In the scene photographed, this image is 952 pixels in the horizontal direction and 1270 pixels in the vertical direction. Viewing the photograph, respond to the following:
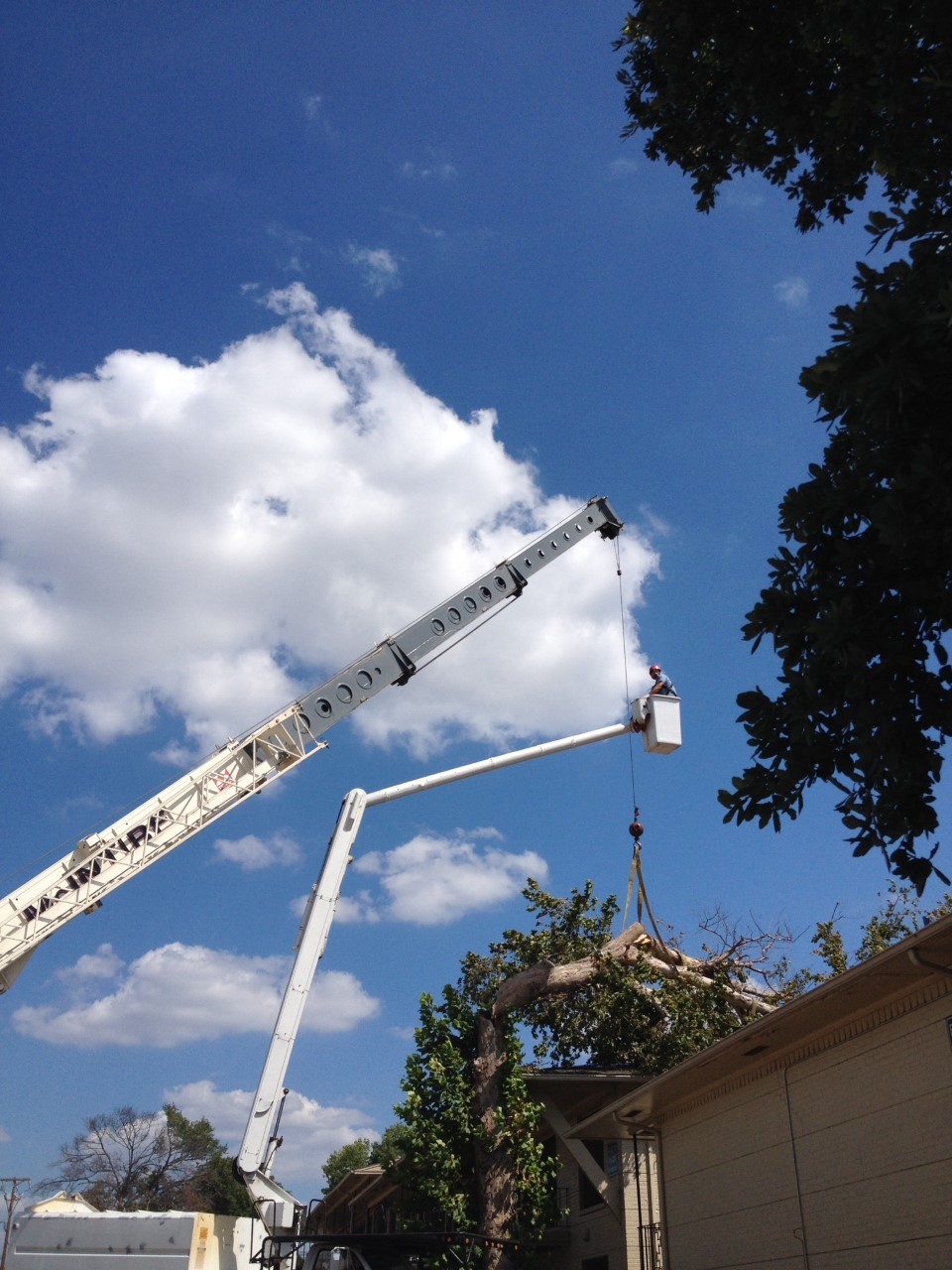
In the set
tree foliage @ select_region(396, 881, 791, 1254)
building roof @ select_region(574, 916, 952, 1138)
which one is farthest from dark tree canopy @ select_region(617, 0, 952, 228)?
tree foliage @ select_region(396, 881, 791, 1254)

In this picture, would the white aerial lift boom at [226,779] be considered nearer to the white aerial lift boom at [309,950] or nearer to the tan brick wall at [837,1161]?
the white aerial lift boom at [309,950]

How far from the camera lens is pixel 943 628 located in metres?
6.89

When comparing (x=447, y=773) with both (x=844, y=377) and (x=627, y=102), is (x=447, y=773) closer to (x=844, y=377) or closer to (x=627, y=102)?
(x=627, y=102)

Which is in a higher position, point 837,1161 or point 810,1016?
point 810,1016

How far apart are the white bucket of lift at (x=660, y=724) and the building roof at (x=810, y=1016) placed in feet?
21.9

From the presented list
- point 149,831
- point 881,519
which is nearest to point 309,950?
point 149,831

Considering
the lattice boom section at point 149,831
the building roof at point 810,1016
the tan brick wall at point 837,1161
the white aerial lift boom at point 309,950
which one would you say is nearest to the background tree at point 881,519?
the building roof at point 810,1016

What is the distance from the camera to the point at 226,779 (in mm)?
18469

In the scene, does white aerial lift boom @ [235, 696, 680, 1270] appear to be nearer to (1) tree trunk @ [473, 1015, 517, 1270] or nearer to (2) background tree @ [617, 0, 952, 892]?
(1) tree trunk @ [473, 1015, 517, 1270]

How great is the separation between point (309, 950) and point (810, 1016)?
798cm

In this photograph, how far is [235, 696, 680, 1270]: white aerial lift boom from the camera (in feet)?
50.0

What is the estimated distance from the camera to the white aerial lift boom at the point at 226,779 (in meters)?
16.0

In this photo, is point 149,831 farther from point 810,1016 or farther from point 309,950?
point 810,1016

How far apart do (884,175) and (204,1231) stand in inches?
525
